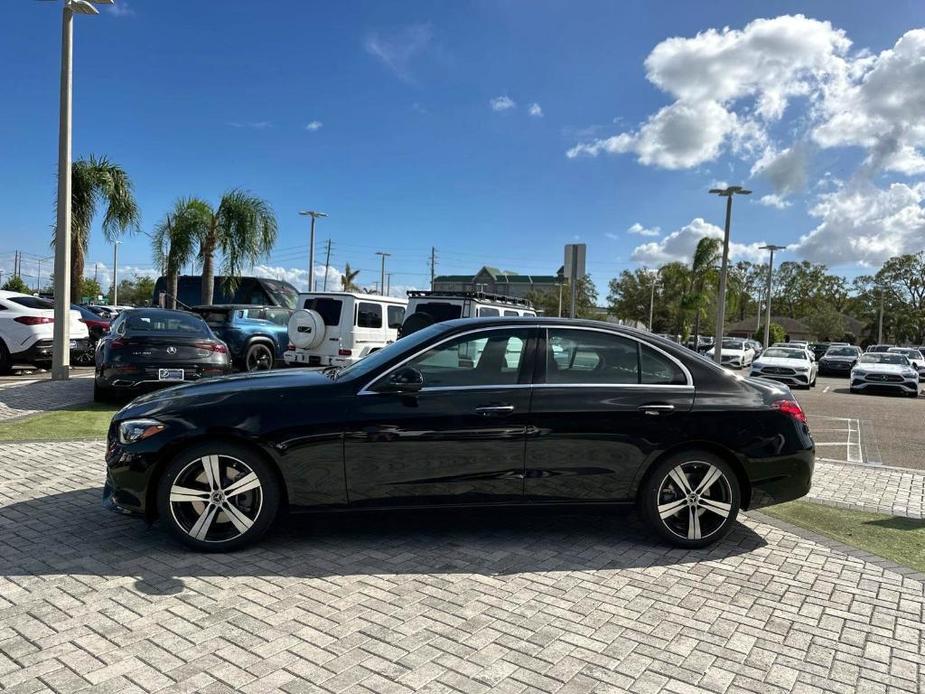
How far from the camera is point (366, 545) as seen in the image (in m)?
4.21

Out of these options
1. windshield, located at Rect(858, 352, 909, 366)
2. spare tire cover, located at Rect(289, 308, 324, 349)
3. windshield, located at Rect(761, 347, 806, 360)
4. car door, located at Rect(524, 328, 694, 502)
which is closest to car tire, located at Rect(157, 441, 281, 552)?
car door, located at Rect(524, 328, 694, 502)

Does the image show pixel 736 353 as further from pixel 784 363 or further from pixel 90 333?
pixel 90 333

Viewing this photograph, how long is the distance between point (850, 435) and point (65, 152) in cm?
1502

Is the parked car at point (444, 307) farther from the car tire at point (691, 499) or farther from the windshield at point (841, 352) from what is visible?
the windshield at point (841, 352)

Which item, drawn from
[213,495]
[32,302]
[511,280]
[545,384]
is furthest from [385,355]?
[511,280]

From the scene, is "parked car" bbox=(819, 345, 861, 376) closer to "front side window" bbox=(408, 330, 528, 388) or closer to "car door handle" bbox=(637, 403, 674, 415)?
"car door handle" bbox=(637, 403, 674, 415)

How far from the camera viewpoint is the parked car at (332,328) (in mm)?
13141

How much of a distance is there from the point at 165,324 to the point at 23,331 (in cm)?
511

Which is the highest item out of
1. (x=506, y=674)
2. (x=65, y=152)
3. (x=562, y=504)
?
(x=65, y=152)

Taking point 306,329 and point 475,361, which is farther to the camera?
point 306,329

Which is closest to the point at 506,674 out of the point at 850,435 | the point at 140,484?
the point at 140,484

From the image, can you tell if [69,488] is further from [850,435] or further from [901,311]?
[901,311]

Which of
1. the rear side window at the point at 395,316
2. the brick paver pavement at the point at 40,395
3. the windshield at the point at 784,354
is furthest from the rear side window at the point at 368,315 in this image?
the windshield at the point at 784,354

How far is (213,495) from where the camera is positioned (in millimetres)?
3932
